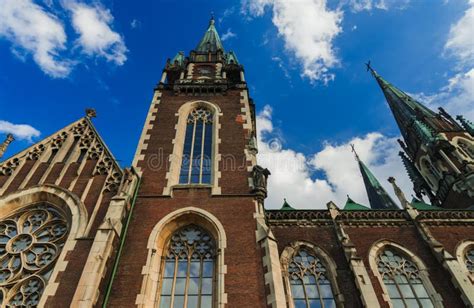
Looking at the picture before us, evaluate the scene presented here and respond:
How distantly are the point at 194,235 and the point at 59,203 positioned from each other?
5.69m

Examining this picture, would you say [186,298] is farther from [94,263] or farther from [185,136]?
[185,136]

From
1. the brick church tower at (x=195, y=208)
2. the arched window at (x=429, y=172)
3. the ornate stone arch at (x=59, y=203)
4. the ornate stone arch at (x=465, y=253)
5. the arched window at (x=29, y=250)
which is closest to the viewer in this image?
the arched window at (x=29, y=250)

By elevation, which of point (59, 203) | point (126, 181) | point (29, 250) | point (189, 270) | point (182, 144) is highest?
point (182, 144)

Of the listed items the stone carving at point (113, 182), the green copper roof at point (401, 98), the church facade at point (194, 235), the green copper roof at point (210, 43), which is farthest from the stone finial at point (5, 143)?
the green copper roof at point (401, 98)

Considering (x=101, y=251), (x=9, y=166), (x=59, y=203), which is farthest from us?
(x=9, y=166)

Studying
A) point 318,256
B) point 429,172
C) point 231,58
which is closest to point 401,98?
point 429,172

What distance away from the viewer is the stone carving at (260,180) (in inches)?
544

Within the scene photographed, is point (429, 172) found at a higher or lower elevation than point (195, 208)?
higher

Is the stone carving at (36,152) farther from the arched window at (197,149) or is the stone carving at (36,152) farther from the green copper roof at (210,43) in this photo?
the green copper roof at (210,43)

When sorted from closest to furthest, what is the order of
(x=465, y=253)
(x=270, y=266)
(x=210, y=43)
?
(x=270, y=266) < (x=465, y=253) < (x=210, y=43)

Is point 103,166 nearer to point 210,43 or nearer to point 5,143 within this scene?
point 5,143

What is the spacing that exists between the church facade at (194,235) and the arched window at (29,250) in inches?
1.6

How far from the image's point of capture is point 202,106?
2006 cm

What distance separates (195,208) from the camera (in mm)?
13352
